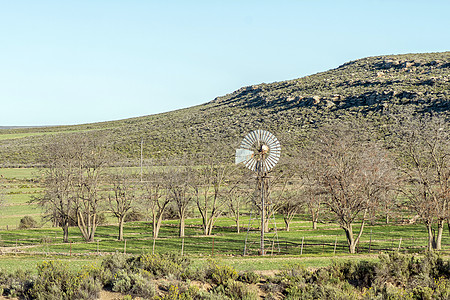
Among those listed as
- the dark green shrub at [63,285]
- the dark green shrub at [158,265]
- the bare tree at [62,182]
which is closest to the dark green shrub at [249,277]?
the dark green shrub at [158,265]

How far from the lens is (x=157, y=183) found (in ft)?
146

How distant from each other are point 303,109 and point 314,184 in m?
67.6

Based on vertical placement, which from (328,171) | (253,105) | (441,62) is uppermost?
(441,62)

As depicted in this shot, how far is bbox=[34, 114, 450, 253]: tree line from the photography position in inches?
1089

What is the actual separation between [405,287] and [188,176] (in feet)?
99.9

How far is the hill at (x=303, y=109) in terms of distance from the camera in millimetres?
82438

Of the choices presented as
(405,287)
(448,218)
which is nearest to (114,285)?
(405,287)

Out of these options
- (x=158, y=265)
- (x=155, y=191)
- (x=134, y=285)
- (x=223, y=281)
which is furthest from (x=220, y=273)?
(x=155, y=191)

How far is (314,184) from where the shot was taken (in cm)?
3381

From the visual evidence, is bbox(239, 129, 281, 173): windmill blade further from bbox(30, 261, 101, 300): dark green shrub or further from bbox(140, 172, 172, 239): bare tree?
bbox(140, 172, 172, 239): bare tree

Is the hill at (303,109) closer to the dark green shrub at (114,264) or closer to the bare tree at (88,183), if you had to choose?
the bare tree at (88,183)

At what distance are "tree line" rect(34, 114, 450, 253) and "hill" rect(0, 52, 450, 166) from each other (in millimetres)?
12633

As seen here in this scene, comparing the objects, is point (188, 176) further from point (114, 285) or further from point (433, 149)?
point (114, 285)

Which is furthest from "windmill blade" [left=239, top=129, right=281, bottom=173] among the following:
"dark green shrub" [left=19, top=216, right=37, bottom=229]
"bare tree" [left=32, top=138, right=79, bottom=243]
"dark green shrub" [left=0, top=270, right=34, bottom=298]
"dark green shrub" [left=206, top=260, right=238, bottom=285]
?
"dark green shrub" [left=19, top=216, right=37, bottom=229]
